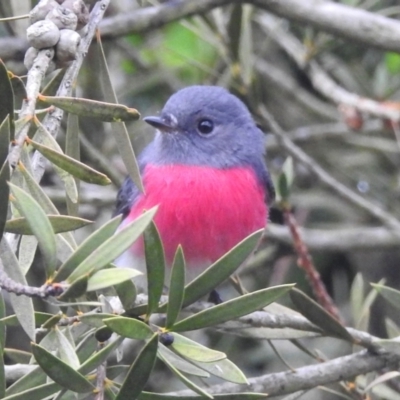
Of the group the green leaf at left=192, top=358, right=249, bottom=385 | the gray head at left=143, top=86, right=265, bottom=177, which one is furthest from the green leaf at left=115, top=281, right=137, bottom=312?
the gray head at left=143, top=86, right=265, bottom=177

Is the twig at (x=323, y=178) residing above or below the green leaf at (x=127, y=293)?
below

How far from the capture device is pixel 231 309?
1.26 m

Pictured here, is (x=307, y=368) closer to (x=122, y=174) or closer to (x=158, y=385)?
(x=158, y=385)

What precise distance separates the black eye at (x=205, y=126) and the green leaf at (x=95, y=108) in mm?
1901

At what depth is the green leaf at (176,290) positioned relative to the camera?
46.3 inches

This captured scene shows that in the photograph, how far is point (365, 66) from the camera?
4480 millimetres

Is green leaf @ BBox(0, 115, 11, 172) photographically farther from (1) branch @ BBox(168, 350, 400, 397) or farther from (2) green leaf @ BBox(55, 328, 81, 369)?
(1) branch @ BBox(168, 350, 400, 397)

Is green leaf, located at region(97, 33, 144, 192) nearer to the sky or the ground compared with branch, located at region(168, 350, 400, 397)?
nearer to the sky

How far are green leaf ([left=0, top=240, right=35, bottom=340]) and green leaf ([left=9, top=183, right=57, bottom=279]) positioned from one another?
0.21 feet

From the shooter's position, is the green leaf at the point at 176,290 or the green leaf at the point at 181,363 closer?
the green leaf at the point at 176,290

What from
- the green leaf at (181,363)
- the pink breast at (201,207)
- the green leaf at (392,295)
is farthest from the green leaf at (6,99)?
the pink breast at (201,207)

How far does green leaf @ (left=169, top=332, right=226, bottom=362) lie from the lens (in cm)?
125

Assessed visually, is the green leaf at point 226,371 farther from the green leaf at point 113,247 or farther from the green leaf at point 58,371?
the green leaf at point 113,247

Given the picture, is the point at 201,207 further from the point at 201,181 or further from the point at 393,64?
the point at 393,64
